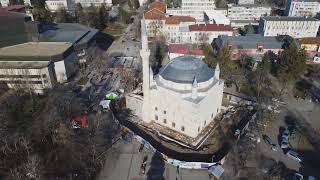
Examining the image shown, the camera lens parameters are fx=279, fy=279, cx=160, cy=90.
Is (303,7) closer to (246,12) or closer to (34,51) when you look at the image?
(246,12)

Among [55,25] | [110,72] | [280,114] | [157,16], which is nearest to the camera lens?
[280,114]

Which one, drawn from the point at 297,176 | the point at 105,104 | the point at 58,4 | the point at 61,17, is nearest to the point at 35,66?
the point at 105,104

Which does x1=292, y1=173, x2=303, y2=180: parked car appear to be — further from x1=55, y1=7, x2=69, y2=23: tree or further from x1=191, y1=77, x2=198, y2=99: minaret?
x1=55, y1=7, x2=69, y2=23: tree

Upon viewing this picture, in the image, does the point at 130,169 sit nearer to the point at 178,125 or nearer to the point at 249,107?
the point at 178,125

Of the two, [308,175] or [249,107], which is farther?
[249,107]

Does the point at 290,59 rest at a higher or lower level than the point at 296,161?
higher

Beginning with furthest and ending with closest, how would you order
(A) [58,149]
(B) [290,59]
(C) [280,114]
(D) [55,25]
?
1. (D) [55,25]
2. (B) [290,59]
3. (C) [280,114]
4. (A) [58,149]

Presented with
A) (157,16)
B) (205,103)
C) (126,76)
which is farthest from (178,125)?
(157,16)

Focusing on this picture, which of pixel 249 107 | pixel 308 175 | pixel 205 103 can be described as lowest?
pixel 308 175
